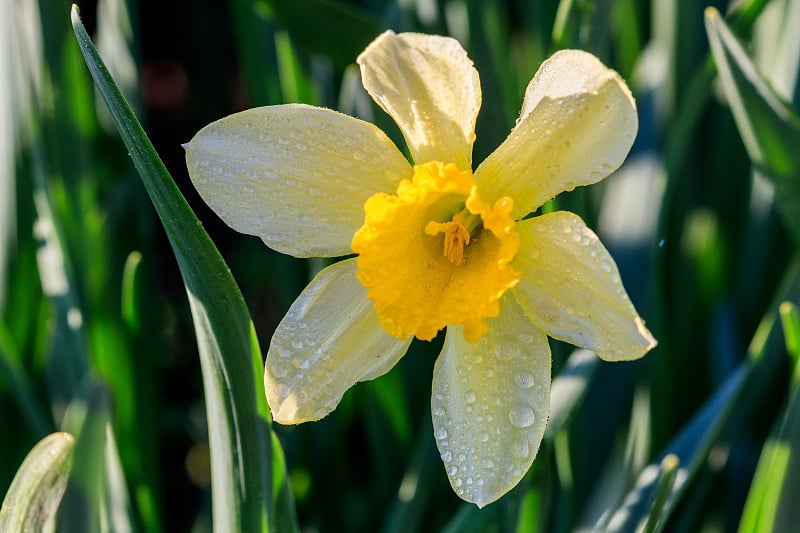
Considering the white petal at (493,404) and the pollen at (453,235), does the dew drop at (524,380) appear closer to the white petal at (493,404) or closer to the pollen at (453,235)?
the white petal at (493,404)

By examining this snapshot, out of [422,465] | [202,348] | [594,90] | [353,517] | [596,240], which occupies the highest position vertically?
[594,90]

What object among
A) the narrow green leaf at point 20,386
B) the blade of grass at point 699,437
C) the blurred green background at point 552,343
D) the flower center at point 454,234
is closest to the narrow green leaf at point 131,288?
the blurred green background at point 552,343

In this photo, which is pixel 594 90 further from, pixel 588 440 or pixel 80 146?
pixel 80 146

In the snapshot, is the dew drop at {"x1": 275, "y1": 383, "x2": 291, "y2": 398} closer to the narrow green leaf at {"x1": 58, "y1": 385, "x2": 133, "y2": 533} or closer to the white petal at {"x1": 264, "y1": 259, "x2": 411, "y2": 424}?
the white petal at {"x1": 264, "y1": 259, "x2": 411, "y2": 424}

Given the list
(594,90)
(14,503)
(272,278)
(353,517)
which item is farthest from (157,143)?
(594,90)

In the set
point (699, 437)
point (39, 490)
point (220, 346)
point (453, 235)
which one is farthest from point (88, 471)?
point (699, 437)

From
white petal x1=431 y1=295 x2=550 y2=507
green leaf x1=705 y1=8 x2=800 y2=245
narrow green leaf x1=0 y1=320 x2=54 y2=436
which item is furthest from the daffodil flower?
narrow green leaf x1=0 y1=320 x2=54 y2=436

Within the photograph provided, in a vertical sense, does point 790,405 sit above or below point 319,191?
below
